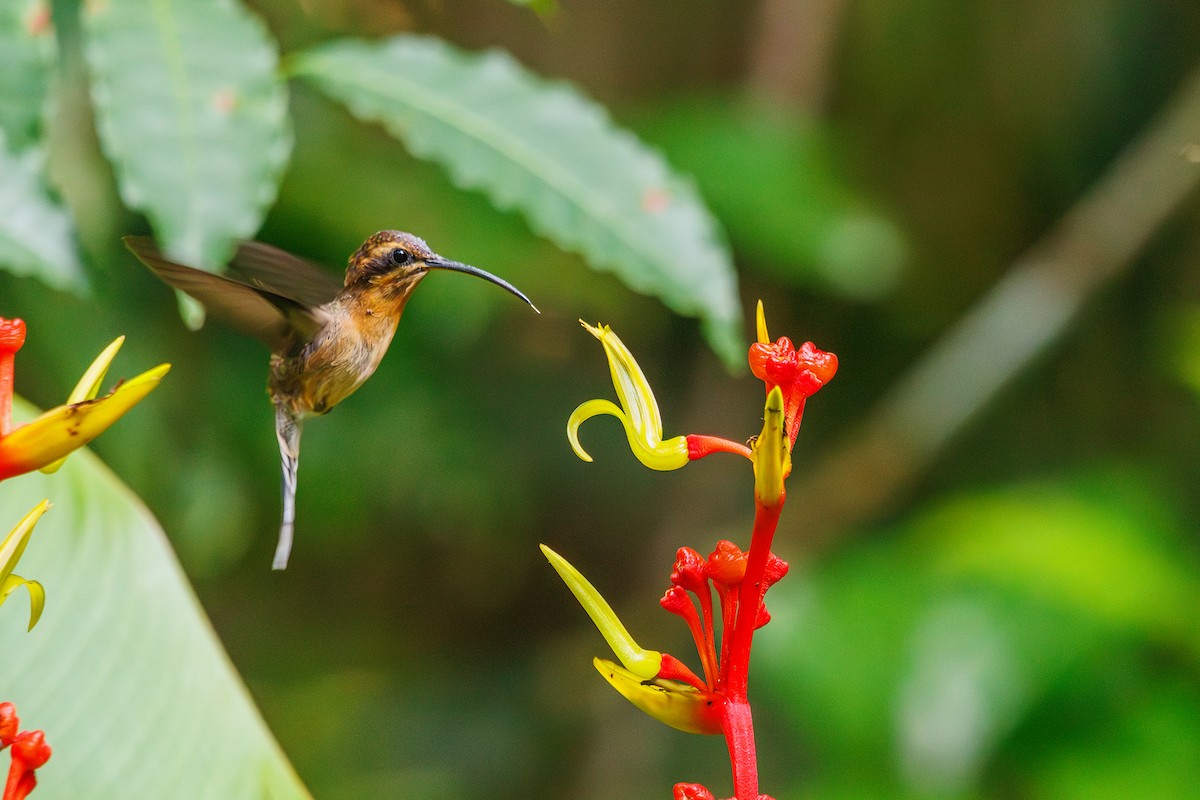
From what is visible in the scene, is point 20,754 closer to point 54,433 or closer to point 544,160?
point 54,433

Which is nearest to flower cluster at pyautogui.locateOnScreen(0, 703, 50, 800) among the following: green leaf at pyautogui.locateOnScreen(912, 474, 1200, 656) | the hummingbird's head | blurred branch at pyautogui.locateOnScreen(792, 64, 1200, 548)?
the hummingbird's head

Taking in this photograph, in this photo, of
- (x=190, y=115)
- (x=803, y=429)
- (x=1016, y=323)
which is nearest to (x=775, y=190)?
(x=1016, y=323)

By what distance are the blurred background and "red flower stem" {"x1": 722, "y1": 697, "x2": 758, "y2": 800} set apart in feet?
4.15

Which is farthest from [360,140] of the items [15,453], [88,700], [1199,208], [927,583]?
[1199,208]

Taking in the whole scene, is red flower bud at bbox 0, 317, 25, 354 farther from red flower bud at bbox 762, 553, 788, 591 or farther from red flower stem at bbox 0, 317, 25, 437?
red flower bud at bbox 762, 553, 788, 591

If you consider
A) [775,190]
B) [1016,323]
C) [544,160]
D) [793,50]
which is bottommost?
[544,160]

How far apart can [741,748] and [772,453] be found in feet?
0.34

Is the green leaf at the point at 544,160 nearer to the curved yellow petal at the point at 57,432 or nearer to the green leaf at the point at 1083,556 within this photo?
the curved yellow petal at the point at 57,432

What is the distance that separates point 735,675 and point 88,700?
0.47m

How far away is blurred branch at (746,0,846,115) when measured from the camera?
2.57 meters

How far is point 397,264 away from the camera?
0.51 meters

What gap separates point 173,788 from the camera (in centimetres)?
71

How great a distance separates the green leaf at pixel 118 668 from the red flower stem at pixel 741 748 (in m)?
0.36

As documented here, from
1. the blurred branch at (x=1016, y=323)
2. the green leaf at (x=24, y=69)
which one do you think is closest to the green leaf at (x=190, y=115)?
the green leaf at (x=24, y=69)
